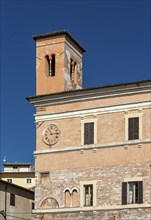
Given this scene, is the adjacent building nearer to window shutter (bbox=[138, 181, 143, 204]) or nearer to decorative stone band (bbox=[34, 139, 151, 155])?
decorative stone band (bbox=[34, 139, 151, 155])

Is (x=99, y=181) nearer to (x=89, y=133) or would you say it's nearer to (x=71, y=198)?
(x=71, y=198)

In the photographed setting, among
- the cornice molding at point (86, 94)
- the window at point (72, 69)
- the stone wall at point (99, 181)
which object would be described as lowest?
the stone wall at point (99, 181)

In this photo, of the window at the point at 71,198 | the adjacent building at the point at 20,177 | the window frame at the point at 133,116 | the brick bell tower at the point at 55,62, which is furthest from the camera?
the adjacent building at the point at 20,177

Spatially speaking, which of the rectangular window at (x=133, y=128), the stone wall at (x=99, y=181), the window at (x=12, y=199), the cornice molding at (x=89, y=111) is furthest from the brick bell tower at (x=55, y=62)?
the window at (x=12, y=199)

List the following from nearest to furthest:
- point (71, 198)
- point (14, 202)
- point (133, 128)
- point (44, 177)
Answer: point (133, 128)
point (71, 198)
point (44, 177)
point (14, 202)

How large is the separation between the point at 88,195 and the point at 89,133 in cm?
333

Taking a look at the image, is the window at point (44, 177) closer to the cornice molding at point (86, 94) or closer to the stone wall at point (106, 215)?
the stone wall at point (106, 215)

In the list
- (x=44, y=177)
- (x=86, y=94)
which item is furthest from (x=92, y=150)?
(x=44, y=177)

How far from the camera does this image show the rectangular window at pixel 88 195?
1161 inches

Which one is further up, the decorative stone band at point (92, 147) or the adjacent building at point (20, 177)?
the decorative stone band at point (92, 147)

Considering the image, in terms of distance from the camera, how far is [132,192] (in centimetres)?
2870

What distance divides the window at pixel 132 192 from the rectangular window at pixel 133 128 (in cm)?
→ 238

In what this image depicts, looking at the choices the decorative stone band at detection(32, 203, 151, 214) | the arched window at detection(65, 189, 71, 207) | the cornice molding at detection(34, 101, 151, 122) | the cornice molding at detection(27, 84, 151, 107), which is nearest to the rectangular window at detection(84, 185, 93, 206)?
the decorative stone band at detection(32, 203, 151, 214)

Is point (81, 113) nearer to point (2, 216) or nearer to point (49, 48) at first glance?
point (49, 48)
